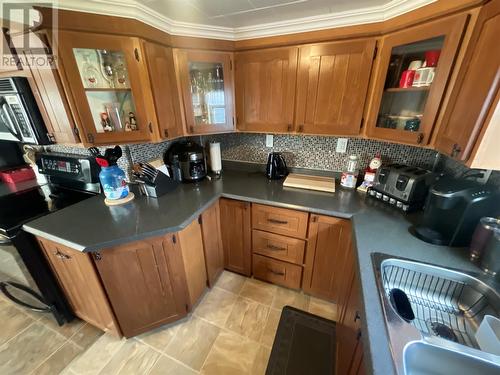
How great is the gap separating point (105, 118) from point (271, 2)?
4.12 feet

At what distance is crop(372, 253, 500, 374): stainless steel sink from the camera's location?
0.65m

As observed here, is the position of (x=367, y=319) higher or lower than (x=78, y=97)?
lower

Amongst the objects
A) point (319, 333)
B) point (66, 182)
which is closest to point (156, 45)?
point (66, 182)

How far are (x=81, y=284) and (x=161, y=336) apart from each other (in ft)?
2.21

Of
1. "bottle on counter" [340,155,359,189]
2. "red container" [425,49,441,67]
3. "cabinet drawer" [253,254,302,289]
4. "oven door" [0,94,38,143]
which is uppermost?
"red container" [425,49,441,67]

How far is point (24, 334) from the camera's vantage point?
5.12 feet

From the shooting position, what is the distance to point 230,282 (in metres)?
1.97

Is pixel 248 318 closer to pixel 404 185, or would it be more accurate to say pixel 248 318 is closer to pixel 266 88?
pixel 404 185

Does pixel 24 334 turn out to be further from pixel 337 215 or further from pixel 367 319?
pixel 337 215

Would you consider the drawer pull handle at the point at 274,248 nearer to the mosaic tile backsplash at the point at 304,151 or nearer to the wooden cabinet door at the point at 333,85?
the mosaic tile backsplash at the point at 304,151

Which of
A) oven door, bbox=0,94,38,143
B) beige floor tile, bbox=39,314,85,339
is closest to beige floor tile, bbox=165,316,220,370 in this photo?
beige floor tile, bbox=39,314,85,339

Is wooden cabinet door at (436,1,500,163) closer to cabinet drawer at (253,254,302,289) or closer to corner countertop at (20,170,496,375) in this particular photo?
corner countertop at (20,170,496,375)

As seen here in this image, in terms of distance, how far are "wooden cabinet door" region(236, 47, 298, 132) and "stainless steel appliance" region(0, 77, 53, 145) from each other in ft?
4.47

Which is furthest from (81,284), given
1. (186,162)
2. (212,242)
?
(186,162)
